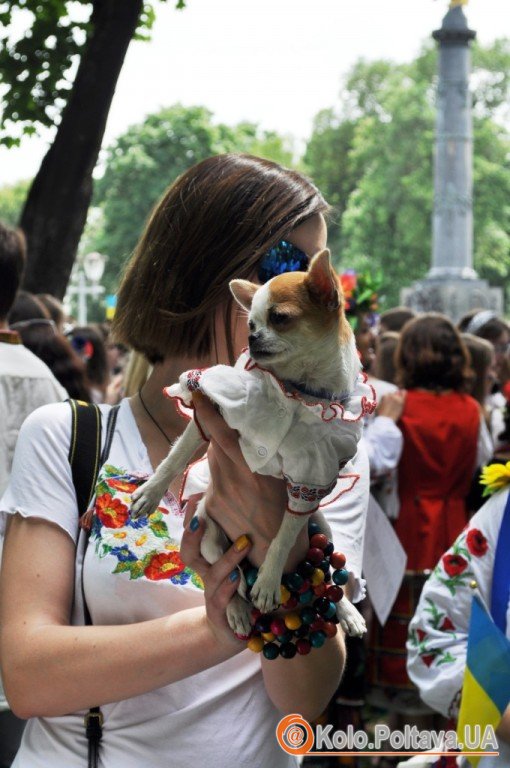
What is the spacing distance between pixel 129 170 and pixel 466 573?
46.9 meters

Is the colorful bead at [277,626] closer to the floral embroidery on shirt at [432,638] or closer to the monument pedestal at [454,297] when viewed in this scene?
the floral embroidery on shirt at [432,638]

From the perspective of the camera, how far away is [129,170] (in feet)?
158

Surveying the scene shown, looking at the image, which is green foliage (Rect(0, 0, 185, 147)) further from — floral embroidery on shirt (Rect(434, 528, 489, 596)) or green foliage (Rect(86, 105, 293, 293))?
green foliage (Rect(86, 105, 293, 293))

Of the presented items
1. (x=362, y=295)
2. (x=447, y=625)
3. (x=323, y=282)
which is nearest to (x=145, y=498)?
(x=323, y=282)

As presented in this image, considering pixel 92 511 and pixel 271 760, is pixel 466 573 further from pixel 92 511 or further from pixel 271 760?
pixel 92 511

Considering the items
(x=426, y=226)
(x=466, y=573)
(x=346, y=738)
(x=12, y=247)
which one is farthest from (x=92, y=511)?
(x=426, y=226)

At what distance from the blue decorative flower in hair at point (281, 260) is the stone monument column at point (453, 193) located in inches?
856

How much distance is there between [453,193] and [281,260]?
23475 millimetres

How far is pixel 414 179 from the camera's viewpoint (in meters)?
44.7

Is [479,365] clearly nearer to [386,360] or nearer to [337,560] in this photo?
[386,360]

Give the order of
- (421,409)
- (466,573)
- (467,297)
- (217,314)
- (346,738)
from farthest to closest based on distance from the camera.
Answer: (467,297), (421,409), (466,573), (346,738), (217,314)

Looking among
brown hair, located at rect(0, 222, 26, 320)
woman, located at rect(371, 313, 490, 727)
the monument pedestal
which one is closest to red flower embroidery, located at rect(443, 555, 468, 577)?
brown hair, located at rect(0, 222, 26, 320)

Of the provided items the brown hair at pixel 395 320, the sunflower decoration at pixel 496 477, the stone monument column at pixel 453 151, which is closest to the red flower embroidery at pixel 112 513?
the sunflower decoration at pixel 496 477

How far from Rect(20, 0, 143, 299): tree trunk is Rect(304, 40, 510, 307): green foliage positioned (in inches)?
1462
